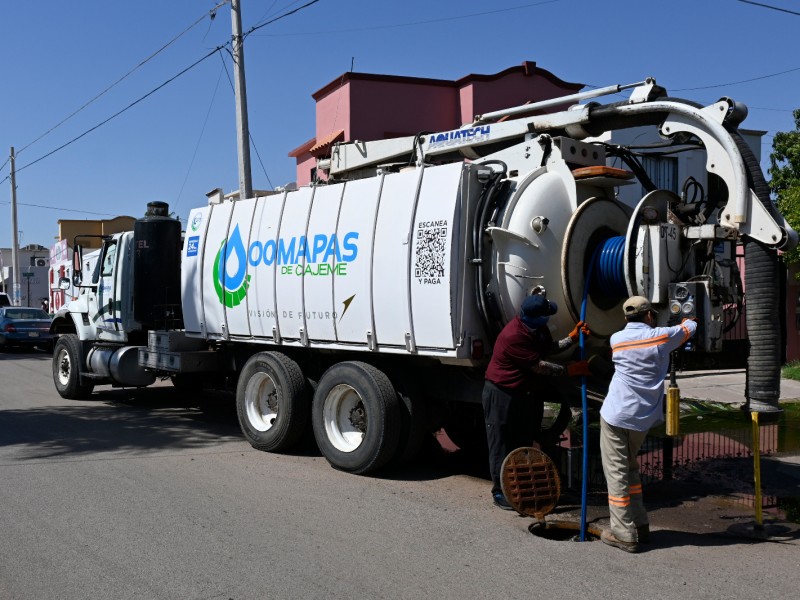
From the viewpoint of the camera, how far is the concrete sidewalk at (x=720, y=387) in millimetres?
12836

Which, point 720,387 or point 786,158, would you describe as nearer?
point 720,387

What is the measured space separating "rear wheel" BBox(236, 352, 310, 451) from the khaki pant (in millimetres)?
3724

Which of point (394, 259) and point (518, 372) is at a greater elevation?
point (394, 259)

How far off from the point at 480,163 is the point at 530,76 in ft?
43.6

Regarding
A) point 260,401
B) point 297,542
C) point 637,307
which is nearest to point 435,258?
point 637,307

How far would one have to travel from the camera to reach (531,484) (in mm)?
6547

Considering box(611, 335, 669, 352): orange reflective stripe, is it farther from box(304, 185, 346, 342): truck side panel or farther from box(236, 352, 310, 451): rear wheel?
box(236, 352, 310, 451): rear wheel

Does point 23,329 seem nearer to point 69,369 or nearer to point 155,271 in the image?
point 69,369

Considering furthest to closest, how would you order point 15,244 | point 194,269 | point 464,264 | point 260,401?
point 15,244 < point 194,269 < point 260,401 < point 464,264

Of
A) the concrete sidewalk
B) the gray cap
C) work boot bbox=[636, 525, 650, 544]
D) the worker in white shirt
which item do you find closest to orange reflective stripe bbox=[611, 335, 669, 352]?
the worker in white shirt

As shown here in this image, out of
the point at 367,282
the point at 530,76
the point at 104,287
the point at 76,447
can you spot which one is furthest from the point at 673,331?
the point at 530,76

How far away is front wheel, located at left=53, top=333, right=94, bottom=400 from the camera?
13234 mm

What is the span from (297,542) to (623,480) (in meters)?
2.39

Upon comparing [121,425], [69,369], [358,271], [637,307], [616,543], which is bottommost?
[616,543]
